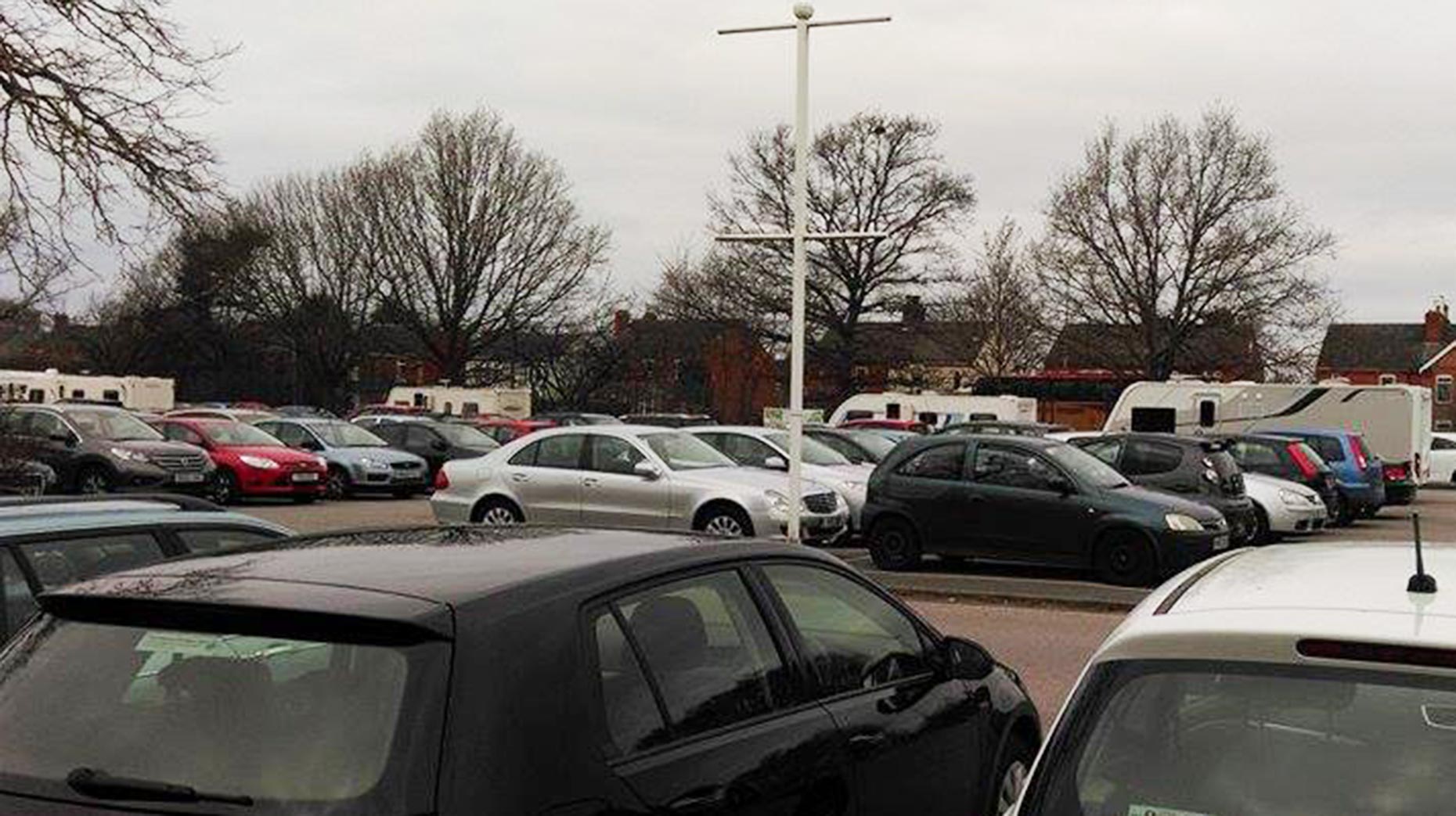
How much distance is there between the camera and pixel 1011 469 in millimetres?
15375

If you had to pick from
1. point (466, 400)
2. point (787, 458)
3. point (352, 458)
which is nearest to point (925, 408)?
point (466, 400)

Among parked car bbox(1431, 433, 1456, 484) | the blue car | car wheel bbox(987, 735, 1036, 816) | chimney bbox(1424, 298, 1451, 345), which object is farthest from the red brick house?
car wheel bbox(987, 735, 1036, 816)

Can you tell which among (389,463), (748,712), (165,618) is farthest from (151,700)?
(389,463)

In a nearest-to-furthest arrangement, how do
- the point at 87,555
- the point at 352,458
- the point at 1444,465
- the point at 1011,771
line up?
the point at 87,555 < the point at 1011,771 < the point at 352,458 < the point at 1444,465

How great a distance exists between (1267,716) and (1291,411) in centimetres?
2965

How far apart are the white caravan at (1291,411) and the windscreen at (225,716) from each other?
26.9 meters

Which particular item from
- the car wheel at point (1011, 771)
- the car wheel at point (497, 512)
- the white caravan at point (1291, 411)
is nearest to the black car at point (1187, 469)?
the car wheel at point (497, 512)

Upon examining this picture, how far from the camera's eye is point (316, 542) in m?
3.94

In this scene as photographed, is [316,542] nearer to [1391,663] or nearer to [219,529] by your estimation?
[219,529]

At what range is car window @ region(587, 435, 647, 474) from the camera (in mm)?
16781

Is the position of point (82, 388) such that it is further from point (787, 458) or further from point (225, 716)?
point (225, 716)

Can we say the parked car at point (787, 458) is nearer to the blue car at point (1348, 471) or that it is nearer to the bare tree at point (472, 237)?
the blue car at point (1348, 471)

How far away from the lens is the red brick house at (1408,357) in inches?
3391

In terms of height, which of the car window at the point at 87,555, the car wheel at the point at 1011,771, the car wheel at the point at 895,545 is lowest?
the car wheel at the point at 895,545
